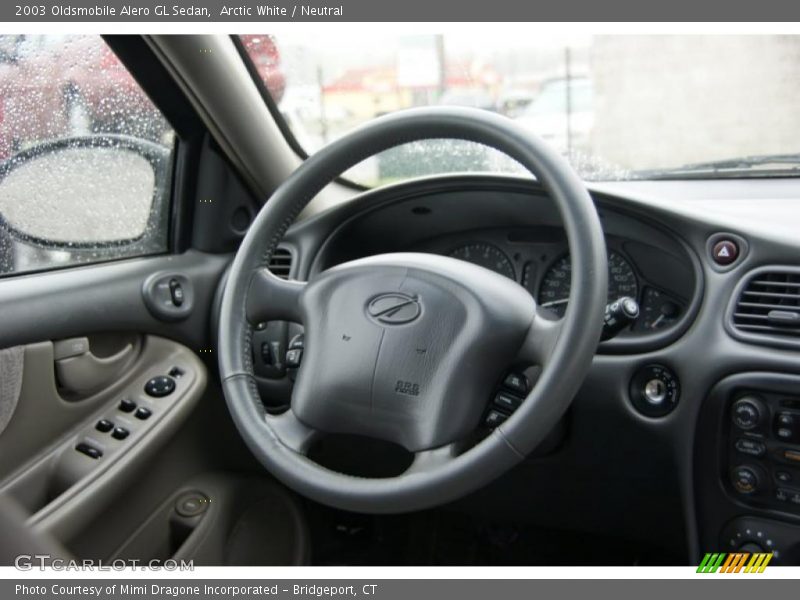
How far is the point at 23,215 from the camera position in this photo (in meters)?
1.73

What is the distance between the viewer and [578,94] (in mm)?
2061

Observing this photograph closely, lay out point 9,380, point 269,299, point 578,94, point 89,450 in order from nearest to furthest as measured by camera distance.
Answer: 1. point 269,299
2. point 9,380
3. point 89,450
4. point 578,94

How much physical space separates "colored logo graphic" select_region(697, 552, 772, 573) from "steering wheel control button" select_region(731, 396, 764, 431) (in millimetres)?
274

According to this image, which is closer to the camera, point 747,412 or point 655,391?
point 747,412

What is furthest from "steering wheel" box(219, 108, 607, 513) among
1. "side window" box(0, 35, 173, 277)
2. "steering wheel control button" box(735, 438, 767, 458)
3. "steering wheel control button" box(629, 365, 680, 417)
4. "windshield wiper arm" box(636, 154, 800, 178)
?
"windshield wiper arm" box(636, 154, 800, 178)

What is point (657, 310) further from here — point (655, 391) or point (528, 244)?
point (528, 244)

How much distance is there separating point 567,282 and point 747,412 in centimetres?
48

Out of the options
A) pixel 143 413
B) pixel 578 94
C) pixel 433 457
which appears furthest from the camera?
pixel 578 94

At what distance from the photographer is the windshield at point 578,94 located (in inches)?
71.3

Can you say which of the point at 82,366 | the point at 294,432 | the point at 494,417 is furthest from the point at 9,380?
the point at 494,417

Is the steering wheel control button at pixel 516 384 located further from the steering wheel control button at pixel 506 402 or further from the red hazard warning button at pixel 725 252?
the red hazard warning button at pixel 725 252

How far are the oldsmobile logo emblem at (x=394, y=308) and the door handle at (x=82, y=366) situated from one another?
2.48 feet

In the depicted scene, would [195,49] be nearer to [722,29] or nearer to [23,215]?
[23,215]

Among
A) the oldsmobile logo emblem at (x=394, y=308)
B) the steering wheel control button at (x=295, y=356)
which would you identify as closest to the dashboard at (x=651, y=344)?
the steering wheel control button at (x=295, y=356)
